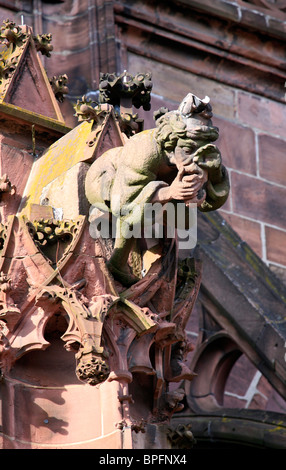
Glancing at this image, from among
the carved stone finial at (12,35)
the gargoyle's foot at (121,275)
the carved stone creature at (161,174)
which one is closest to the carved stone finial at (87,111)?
the carved stone creature at (161,174)

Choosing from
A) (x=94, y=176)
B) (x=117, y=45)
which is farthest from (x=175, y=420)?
(x=94, y=176)

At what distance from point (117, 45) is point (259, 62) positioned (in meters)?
1.32

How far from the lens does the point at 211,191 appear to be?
6.96 metres

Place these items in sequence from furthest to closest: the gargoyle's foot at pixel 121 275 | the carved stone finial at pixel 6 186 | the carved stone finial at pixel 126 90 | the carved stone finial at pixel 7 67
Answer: the carved stone finial at pixel 126 90, the carved stone finial at pixel 7 67, the carved stone finial at pixel 6 186, the gargoyle's foot at pixel 121 275

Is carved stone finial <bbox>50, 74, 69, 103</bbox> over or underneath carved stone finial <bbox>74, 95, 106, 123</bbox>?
over

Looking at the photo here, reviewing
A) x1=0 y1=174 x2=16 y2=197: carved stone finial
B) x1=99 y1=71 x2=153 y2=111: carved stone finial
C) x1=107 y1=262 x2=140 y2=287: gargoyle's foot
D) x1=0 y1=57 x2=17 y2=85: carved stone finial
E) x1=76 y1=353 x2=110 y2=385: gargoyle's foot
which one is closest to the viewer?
x1=76 y1=353 x2=110 y2=385: gargoyle's foot

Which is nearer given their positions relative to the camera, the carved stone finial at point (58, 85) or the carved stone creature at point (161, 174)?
the carved stone creature at point (161, 174)

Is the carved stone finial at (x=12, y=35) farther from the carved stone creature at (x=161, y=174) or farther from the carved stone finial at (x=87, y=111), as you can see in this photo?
the carved stone creature at (x=161, y=174)

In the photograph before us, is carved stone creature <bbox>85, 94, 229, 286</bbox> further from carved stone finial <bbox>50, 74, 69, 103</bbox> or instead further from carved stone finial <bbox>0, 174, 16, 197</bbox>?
carved stone finial <bbox>50, 74, 69, 103</bbox>

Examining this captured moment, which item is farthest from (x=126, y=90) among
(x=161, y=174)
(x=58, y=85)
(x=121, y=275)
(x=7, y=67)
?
(x=121, y=275)

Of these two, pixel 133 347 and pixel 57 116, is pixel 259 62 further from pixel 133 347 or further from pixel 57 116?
pixel 133 347

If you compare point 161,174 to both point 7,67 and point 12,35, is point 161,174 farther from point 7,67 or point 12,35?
point 12,35

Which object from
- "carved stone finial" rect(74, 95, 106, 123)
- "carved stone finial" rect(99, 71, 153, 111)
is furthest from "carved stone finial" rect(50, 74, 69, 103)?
"carved stone finial" rect(74, 95, 106, 123)

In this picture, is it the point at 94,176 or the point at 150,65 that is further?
the point at 150,65
